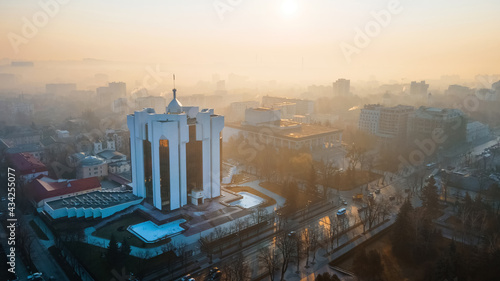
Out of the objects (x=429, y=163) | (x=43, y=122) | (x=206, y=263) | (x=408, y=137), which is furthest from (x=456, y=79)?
(x=206, y=263)

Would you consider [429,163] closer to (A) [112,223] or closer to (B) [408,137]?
(B) [408,137]

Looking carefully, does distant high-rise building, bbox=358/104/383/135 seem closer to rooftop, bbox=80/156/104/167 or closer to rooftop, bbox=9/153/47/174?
rooftop, bbox=80/156/104/167

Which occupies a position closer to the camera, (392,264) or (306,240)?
(392,264)

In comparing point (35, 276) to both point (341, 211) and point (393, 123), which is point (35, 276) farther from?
point (393, 123)

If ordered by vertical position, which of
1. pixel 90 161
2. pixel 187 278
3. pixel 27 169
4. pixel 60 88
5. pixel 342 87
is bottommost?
pixel 187 278

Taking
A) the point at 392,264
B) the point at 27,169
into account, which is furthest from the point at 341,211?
the point at 27,169

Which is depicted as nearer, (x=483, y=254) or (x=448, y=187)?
(x=483, y=254)

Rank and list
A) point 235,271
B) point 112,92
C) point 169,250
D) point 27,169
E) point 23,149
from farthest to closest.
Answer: point 112,92 < point 23,149 < point 27,169 < point 169,250 < point 235,271
